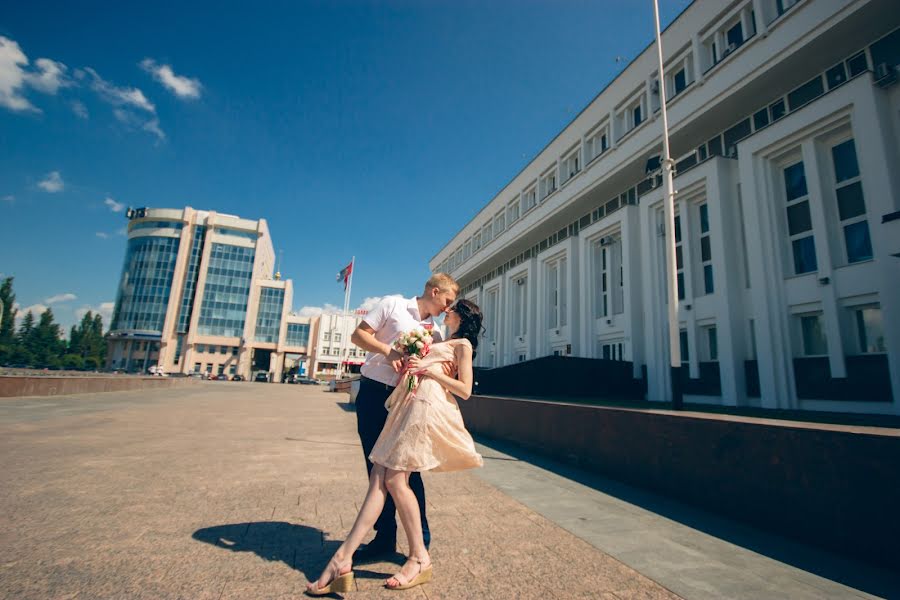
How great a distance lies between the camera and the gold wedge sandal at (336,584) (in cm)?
230

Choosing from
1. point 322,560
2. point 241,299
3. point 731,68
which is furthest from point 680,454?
point 241,299

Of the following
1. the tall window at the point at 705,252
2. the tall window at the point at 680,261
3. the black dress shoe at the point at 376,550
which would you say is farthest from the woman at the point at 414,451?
the tall window at the point at 680,261

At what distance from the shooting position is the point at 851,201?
492 inches

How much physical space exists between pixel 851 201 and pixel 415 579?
54.6 ft

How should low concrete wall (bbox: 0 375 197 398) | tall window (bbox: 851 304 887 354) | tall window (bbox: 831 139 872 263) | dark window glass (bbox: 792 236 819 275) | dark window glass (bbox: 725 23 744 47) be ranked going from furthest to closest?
dark window glass (bbox: 725 23 744 47), low concrete wall (bbox: 0 375 197 398), dark window glass (bbox: 792 236 819 275), tall window (bbox: 831 139 872 263), tall window (bbox: 851 304 887 354)

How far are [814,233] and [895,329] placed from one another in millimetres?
3649

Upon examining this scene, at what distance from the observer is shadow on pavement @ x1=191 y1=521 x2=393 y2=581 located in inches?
108

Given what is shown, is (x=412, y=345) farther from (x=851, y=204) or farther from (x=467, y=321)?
(x=851, y=204)

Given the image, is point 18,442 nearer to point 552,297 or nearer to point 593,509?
point 593,509

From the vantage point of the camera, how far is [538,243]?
100 feet

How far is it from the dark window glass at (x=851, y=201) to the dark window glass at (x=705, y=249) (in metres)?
4.55

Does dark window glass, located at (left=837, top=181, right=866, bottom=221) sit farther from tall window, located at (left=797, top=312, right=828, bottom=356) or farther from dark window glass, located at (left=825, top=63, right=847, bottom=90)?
dark window glass, located at (left=825, top=63, right=847, bottom=90)

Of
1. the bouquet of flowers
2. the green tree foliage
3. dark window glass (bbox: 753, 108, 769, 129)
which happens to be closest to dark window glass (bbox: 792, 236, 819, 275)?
dark window glass (bbox: 753, 108, 769, 129)

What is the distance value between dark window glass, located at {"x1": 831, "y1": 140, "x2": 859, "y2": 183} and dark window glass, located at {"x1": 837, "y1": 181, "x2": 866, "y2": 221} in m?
0.43
